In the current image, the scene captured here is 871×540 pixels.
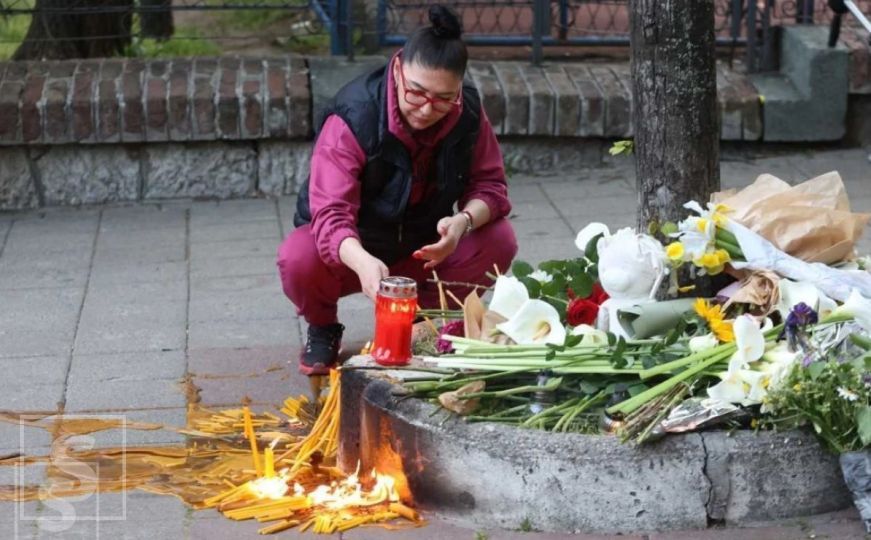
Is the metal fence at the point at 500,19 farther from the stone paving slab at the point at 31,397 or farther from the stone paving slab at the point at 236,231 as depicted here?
the stone paving slab at the point at 31,397

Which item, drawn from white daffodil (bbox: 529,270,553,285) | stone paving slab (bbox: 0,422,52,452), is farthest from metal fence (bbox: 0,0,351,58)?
white daffodil (bbox: 529,270,553,285)

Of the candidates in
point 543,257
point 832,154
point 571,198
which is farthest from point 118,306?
point 832,154

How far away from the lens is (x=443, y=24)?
151 inches

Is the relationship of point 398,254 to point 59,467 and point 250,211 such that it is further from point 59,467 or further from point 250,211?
point 250,211

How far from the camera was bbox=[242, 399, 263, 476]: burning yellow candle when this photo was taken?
378 cm

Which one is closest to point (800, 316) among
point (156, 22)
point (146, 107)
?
point (146, 107)

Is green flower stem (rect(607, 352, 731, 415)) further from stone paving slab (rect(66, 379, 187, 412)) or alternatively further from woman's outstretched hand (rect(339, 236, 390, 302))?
stone paving slab (rect(66, 379, 187, 412))

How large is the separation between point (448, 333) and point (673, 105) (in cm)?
89

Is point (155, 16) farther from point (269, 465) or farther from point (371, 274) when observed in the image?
point (269, 465)

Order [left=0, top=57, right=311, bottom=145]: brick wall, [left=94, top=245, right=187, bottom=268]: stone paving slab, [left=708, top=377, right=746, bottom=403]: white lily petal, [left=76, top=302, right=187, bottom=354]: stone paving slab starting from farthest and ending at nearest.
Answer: [left=0, top=57, right=311, bottom=145]: brick wall < [left=94, top=245, right=187, bottom=268]: stone paving slab < [left=76, top=302, right=187, bottom=354]: stone paving slab < [left=708, top=377, right=746, bottom=403]: white lily petal

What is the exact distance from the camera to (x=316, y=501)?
141 inches

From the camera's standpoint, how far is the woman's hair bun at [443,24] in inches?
150

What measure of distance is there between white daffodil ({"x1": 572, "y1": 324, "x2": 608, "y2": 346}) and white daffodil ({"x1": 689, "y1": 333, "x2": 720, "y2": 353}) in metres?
0.24

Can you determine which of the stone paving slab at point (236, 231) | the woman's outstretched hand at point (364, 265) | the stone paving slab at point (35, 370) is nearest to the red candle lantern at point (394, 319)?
the woman's outstretched hand at point (364, 265)
